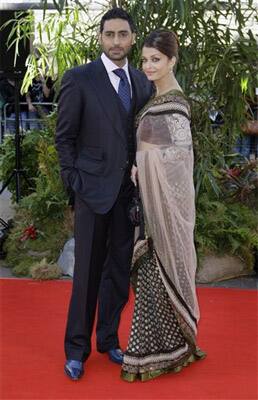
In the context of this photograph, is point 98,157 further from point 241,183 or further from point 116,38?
point 241,183

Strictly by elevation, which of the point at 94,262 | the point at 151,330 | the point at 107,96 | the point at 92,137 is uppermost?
the point at 107,96

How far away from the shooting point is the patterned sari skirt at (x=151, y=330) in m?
3.31

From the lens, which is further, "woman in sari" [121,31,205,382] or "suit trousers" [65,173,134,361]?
"suit trousers" [65,173,134,361]

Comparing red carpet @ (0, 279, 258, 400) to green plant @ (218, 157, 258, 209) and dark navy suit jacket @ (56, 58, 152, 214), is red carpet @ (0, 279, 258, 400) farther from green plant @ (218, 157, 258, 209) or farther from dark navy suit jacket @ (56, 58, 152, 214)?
green plant @ (218, 157, 258, 209)

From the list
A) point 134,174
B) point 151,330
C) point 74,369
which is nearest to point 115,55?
point 134,174

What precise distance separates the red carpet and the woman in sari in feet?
0.38

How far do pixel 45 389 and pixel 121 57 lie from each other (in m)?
1.45

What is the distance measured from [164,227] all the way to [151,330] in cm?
46

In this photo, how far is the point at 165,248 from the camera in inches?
129

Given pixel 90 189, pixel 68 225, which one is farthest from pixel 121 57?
pixel 68 225

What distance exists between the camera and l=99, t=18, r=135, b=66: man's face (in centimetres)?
320

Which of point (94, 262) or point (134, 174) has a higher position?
point (134, 174)

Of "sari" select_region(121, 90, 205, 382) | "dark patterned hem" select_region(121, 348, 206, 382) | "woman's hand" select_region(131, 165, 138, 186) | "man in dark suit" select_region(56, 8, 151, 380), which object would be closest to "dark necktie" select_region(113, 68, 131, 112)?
"man in dark suit" select_region(56, 8, 151, 380)

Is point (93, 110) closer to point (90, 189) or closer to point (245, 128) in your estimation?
point (90, 189)
